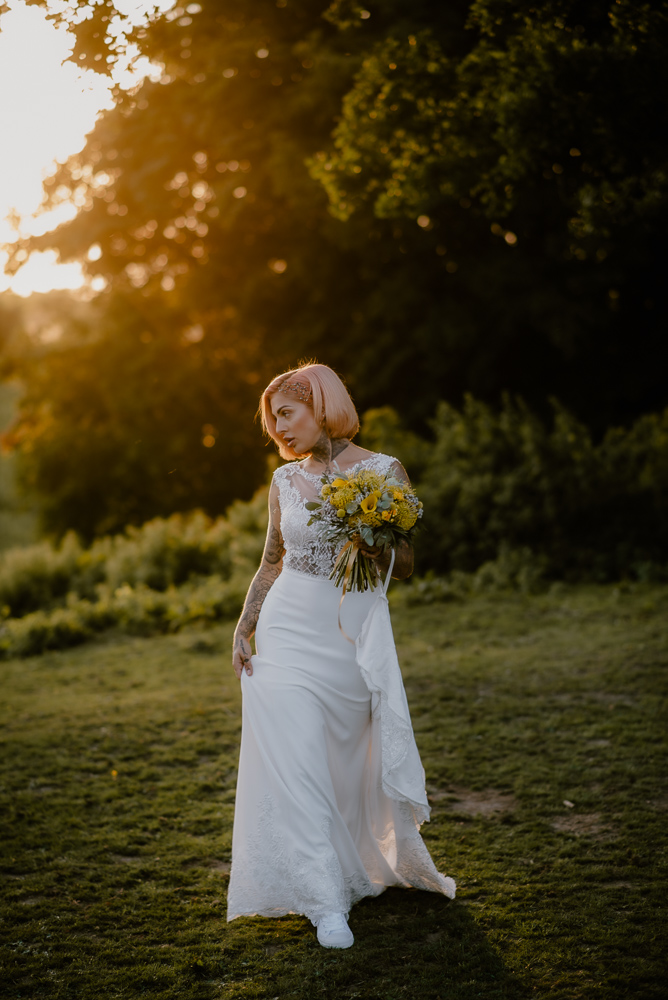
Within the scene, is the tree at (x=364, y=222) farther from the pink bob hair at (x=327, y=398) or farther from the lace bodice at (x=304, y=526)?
the lace bodice at (x=304, y=526)

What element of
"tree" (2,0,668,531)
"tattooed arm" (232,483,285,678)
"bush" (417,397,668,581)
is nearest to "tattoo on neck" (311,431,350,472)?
"tattooed arm" (232,483,285,678)

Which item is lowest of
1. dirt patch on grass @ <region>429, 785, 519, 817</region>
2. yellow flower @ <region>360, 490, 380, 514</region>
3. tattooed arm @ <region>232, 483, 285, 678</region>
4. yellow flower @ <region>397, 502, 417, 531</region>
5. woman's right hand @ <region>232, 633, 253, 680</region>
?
dirt patch on grass @ <region>429, 785, 519, 817</region>

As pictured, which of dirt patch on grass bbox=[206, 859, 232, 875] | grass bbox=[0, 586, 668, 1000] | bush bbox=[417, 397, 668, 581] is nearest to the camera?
grass bbox=[0, 586, 668, 1000]

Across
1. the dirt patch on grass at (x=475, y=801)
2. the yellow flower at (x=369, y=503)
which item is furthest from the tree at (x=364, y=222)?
the dirt patch on grass at (x=475, y=801)

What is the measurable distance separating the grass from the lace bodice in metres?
1.66

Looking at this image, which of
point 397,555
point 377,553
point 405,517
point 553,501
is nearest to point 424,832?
point 397,555

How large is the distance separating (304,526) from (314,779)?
1135 mm

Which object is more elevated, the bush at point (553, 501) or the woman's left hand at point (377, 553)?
the woman's left hand at point (377, 553)

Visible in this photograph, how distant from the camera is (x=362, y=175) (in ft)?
26.5

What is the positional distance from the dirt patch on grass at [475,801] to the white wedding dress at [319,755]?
116 cm

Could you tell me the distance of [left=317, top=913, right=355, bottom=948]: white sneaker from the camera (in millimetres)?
3664

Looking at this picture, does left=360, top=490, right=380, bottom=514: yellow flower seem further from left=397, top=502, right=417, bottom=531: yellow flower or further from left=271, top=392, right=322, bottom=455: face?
left=271, top=392, right=322, bottom=455: face

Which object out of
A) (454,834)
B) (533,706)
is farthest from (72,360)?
(454,834)

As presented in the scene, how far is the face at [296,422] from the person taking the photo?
161 inches
